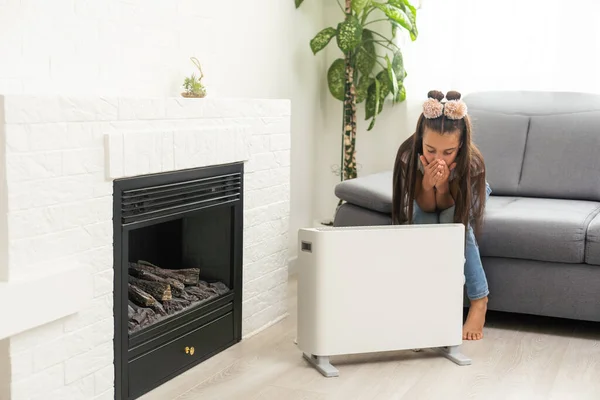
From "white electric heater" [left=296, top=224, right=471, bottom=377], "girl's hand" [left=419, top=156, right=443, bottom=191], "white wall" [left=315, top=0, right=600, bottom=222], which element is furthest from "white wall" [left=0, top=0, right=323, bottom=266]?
"girl's hand" [left=419, top=156, right=443, bottom=191]

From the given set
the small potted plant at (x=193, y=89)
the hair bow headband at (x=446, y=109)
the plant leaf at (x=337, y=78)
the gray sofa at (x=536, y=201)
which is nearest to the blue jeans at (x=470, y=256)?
the gray sofa at (x=536, y=201)

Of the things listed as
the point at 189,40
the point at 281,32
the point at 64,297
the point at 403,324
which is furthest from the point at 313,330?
the point at 281,32

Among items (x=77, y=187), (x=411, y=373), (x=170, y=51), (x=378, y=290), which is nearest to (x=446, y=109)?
(x=378, y=290)

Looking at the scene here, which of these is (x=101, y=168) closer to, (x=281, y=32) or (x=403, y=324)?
(x=403, y=324)

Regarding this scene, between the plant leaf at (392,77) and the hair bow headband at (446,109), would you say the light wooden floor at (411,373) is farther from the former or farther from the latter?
the plant leaf at (392,77)

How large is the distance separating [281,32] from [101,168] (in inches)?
74.6

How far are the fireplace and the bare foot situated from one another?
86 cm

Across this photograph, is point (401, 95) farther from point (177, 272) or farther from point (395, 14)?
point (177, 272)

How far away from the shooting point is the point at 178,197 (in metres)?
2.74

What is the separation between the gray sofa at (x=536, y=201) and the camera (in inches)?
125

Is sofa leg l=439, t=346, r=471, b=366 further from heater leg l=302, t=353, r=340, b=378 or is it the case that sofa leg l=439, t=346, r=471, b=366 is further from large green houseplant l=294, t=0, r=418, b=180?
large green houseplant l=294, t=0, r=418, b=180

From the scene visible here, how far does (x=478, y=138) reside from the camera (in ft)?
13.0

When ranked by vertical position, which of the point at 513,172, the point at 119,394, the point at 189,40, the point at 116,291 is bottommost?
the point at 119,394

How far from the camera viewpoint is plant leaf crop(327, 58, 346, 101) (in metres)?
4.38
